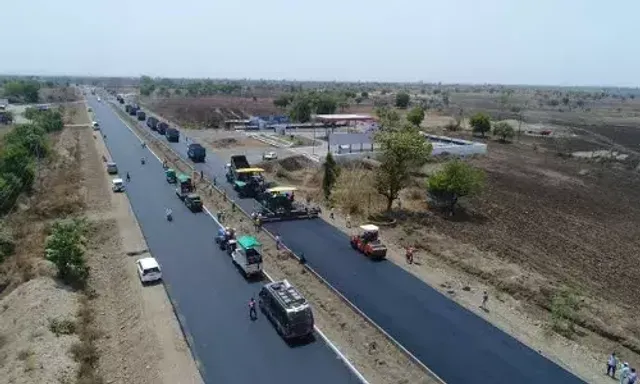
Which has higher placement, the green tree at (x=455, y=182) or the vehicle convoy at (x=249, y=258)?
the green tree at (x=455, y=182)

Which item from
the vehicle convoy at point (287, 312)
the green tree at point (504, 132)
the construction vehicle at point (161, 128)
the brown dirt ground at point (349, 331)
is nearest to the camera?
the brown dirt ground at point (349, 331)

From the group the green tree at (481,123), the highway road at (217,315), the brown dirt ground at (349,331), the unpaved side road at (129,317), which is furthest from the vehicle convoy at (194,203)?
the green tree at (481,123)

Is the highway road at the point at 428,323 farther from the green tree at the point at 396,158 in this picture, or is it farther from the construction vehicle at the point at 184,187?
the construction vehicle at the point at 184,187

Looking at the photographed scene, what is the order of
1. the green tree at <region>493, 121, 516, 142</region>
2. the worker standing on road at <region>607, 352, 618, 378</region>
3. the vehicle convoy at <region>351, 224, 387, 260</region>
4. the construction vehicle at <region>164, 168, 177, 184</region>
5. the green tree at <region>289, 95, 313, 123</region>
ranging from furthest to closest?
the green tree at <region>289, 95, 313, 123</region>, the green tree at <region>493, 121, 516, 142</region>, the construction vehicle at <region>164, 168, 177, 184</region>, the vehicle convoy at <region>351, 224, 387, 260</region>, the worker standing on road at <region>607, 352, 618, 378</region>

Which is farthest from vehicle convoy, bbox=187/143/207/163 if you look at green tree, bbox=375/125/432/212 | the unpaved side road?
green tree, bbox=375/125/432/212

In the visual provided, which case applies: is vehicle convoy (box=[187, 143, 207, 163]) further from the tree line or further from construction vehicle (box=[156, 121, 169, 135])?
construction vehicle (box=[156, 121, 169, 135])

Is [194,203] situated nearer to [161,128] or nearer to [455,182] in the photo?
[455,182]
